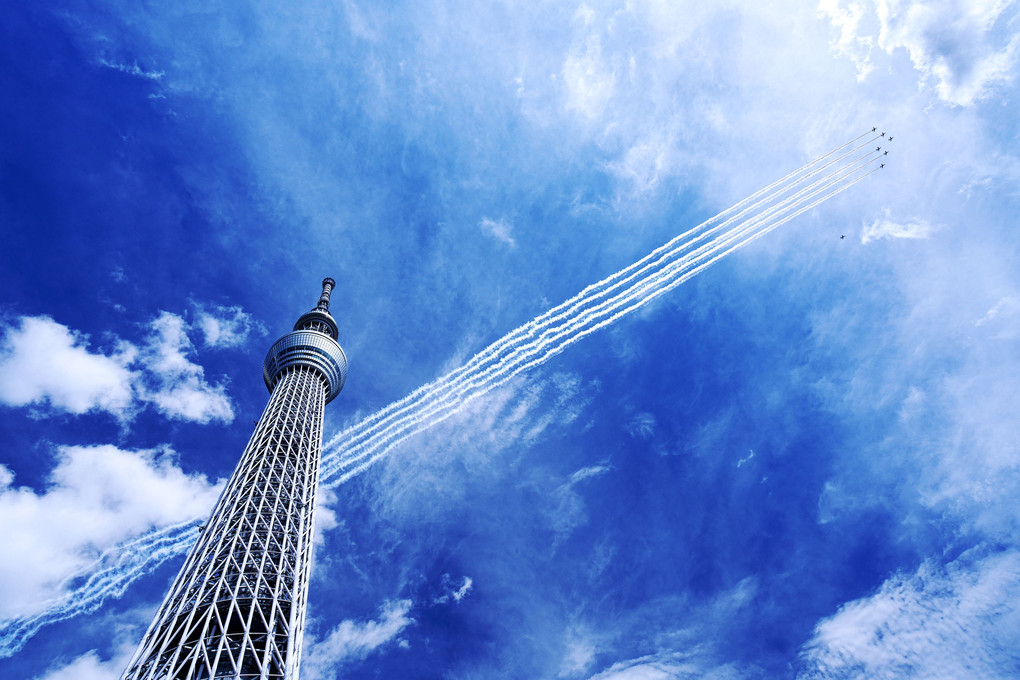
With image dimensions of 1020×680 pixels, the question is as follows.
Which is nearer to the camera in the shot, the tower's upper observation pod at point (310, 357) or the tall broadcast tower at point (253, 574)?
the tall broadcast tower at point (253, 574)

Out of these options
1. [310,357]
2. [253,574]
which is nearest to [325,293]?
[310,357]

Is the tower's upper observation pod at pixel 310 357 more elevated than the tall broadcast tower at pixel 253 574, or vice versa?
the tower's upper observation pod at pixel 310 357

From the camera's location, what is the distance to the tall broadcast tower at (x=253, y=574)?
180ft

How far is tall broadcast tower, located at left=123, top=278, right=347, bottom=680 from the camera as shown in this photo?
54750 mm

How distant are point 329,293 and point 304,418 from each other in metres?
56.7

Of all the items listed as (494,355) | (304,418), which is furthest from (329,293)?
(494,355)

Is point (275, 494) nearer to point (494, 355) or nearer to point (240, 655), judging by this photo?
point (240, 655)

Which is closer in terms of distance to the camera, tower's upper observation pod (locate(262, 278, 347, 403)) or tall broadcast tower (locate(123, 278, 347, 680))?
tall broadcast tower (locate(123, 278, 347, 680))

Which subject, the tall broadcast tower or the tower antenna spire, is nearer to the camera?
the tall broadcast tower

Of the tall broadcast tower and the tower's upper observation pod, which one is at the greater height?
the tower's upper observation pod

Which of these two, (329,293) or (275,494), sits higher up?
(329,293)

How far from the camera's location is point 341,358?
5005 inches

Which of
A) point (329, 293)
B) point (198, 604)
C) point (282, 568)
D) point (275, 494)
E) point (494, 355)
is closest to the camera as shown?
point (198, 604)

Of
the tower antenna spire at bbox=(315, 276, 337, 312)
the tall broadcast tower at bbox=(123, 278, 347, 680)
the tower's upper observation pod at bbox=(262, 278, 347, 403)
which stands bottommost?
the tall broadcast tower at bbox=(123, 278, 347, 680)
